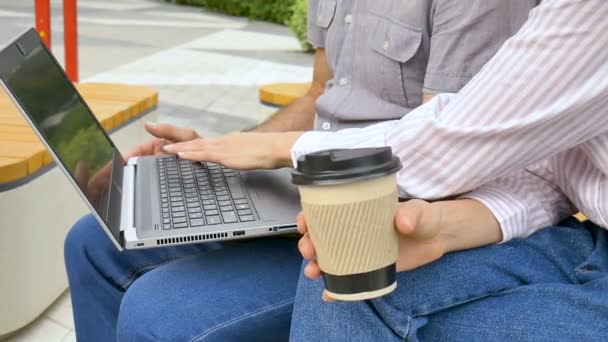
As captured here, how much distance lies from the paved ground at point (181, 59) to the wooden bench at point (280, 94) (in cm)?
19

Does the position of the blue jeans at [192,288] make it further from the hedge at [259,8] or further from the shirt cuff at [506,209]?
the hedge at [259,8]

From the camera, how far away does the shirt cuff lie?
1.30 meters

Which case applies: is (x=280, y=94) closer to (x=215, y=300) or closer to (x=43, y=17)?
(x=43, y=17)

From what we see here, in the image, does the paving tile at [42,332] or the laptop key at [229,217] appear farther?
the paving tile at [42,332]

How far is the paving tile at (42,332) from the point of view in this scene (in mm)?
2559

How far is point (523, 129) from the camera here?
121 cm

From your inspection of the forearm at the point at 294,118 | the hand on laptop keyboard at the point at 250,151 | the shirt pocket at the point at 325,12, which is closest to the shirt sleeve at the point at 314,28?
the shirt pocket at the point at 325,12

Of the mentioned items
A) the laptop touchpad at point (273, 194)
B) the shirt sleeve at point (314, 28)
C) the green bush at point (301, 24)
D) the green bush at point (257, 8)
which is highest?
the shirt sleeve at point (314, 28)

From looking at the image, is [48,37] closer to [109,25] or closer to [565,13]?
[565,13]

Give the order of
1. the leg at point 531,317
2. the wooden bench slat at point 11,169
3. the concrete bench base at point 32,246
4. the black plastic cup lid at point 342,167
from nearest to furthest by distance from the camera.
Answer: the black plastic cup lid at point 342,167 → the leg at point 531,317 → the wooden bench slat at point 11,169 → the concrete bench base at point 32,246

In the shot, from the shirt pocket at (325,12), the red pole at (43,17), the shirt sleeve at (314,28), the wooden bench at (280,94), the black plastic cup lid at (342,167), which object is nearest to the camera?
the black plastic cup lid at (342,167)

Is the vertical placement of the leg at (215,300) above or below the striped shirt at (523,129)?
below

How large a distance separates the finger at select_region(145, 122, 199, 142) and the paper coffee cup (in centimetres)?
96

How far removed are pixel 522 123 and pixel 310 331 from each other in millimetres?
437
